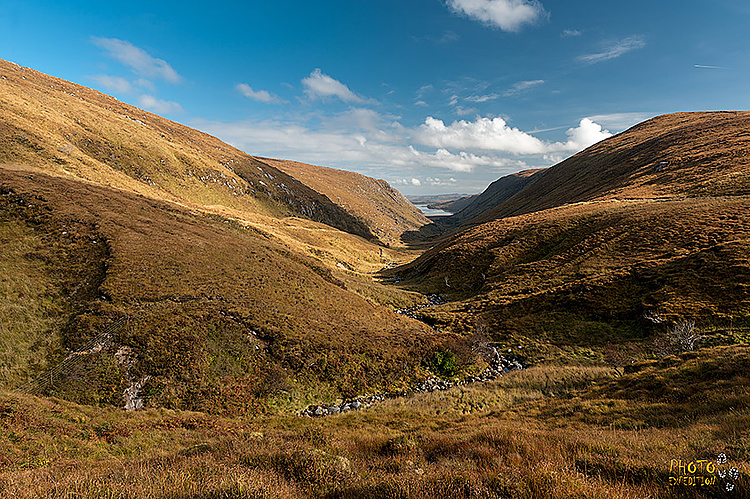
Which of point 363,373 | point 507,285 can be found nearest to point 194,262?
point 363,373

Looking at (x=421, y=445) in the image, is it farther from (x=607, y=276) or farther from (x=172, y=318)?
(x=607, y=276)

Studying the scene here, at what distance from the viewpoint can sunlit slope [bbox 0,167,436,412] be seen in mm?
16141

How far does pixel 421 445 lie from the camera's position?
9758 mm

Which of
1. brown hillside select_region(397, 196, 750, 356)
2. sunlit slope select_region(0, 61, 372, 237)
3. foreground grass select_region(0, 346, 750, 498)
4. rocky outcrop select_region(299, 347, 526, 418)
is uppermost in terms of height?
sunlit slope select_region(0, 61, 372, 237)

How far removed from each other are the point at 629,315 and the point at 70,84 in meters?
214

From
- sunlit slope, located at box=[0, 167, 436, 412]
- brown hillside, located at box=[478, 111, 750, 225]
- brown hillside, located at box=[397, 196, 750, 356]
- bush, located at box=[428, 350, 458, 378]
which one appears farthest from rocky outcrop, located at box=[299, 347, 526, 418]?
brown hillside, located at box=[478, 111, 750, 225]

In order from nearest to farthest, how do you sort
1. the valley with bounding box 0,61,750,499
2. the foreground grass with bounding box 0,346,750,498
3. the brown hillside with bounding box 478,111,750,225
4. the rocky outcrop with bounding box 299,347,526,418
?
the foreground grass with bounding box 0,346,750,498 < the valley with bounding box 0,61,750,499 < the rocky outcrop with bounding box 299,347,526,418 < the brown hillside with bounding box 478,111,750,225

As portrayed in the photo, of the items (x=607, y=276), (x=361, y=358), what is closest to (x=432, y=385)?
(x=361, y=358)

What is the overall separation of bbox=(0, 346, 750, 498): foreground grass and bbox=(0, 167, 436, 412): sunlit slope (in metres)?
2.88

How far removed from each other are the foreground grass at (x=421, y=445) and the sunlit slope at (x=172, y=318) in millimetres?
2877

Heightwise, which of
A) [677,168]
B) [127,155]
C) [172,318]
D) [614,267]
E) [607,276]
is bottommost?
[172,318]


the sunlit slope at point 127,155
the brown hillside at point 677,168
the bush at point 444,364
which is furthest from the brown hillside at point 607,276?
the sunlit slope at point 127,155

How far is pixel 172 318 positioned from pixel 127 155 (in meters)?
92.7

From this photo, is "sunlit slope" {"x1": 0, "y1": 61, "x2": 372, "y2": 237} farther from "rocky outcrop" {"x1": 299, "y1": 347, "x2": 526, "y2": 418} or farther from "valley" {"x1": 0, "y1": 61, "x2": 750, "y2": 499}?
"rocky outcrop" {"x1": 299, "y1": 347, "x2": 526, "y2": 418}
